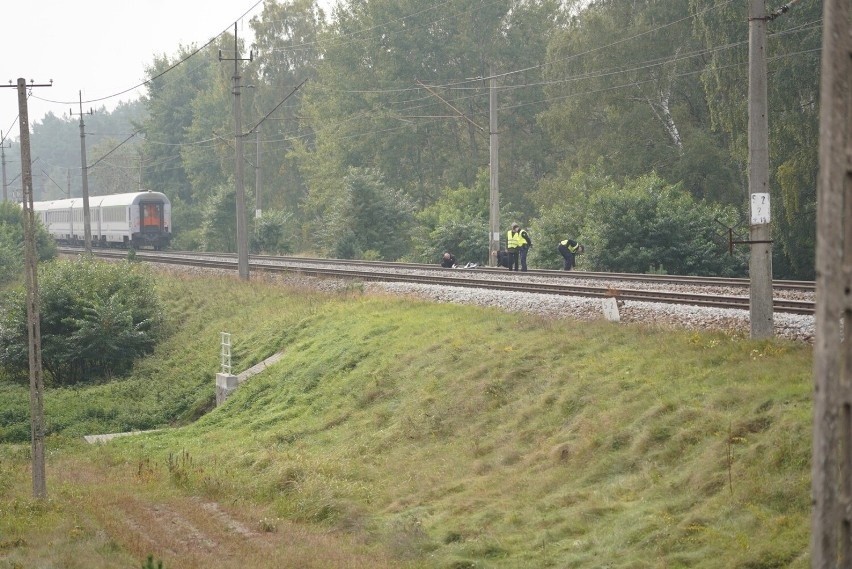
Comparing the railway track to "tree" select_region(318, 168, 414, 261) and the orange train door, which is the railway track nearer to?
"tree" select_region(318, 168, 414, 261)

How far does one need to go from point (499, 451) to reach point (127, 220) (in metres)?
52.9

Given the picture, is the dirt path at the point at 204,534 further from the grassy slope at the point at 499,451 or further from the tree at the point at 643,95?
the tree at the point at 643,95

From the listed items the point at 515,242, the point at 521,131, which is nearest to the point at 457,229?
the point at 515,242

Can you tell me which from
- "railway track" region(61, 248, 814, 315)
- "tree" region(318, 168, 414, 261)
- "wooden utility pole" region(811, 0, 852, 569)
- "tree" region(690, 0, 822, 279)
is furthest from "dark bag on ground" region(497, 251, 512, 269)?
"wooden utility pole" region(811, 0, 852, 569)

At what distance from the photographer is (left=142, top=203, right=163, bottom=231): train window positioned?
212 ft

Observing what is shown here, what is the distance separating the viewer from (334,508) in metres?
15.6

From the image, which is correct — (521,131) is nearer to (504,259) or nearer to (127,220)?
(127,220)

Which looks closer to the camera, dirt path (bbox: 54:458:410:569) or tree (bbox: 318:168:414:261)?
dirt path (bbox: 54:458:410:569)

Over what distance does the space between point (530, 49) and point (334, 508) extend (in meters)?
57.7

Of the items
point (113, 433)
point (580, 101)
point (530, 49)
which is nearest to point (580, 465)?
point (113, 433)

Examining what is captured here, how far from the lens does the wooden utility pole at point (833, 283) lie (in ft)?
16.2

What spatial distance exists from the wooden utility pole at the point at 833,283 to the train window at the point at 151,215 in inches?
2457

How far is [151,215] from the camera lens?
65.1 meters

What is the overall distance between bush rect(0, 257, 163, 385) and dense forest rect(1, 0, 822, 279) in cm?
717
